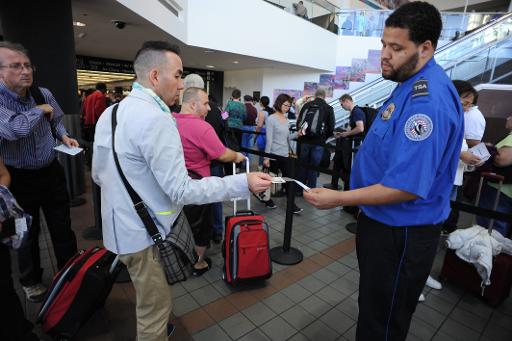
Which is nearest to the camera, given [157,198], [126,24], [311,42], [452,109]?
[452,109]

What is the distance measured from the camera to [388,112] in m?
1.26

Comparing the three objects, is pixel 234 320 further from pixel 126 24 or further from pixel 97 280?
pixel 126 24

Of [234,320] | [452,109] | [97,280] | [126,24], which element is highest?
[126,24]

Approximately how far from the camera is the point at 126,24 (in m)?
6.02

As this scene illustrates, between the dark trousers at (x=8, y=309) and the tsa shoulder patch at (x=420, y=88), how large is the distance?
6.77ft

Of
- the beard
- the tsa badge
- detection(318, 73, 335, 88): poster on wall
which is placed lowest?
the tsa badge

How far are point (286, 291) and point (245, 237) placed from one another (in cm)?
65

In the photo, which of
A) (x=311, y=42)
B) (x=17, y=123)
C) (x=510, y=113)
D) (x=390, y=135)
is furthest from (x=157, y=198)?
(x=311, y=42)

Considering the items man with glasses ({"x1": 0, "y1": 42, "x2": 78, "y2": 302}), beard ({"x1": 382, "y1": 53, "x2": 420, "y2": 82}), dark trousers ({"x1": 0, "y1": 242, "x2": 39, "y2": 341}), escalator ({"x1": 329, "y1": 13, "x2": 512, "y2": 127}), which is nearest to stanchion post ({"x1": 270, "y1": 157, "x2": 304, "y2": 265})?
beard ({"x1": 382, "y1": 53, "x2": 420, "y2": 82})

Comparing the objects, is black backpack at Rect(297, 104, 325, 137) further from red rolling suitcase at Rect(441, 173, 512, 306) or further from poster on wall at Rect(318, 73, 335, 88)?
poster on wall at Rect(318, 73, 335, 88)

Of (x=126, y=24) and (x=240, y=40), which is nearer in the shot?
(x=126, y=24)

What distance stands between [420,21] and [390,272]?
3.44 ft

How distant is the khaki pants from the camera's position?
4.68 feet

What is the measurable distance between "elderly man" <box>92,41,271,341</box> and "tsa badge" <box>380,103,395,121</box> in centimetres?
59
